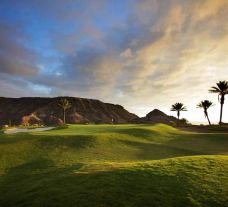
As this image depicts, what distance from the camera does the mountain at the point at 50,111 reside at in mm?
158750

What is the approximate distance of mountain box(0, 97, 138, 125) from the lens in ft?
521

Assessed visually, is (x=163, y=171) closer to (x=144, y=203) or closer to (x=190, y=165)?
(x=190, y=165)

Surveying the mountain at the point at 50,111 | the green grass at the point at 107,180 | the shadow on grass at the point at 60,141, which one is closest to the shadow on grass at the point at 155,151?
the green grass at the point at 107,180

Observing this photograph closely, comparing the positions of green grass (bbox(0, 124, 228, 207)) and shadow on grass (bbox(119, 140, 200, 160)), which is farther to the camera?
shadow on grass (bbox(119, 140, 200, 160))

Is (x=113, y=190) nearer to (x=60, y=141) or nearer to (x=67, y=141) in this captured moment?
(x=67, y=141)

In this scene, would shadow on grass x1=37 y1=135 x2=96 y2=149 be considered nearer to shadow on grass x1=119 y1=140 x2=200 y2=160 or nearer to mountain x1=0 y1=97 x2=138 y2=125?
shadow on grass x1=119 y1=140 x2=200 y2=160

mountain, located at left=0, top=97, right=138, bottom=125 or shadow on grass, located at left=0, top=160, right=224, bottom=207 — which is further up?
mountain, located at left=0, top=97, right=138, bottom=125

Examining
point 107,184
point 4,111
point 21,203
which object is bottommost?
point 21,203

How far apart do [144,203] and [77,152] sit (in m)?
15.1

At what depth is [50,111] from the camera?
17038 centimetres

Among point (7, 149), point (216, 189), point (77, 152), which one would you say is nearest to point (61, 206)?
point (216, 189)

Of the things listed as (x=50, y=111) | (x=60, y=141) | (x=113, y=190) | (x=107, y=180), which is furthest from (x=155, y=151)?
(x=50, y=111)

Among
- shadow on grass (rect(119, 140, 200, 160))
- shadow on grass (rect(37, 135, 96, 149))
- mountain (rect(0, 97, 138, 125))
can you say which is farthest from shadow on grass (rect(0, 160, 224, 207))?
mountain (rect(0, 97, 138, 125))

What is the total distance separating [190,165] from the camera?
A: 15914mm
